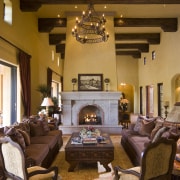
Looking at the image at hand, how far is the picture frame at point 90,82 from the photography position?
957 cm

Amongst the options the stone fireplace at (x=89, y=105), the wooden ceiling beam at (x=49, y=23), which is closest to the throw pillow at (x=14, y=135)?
the stone fireplace at (x=89, y=105)

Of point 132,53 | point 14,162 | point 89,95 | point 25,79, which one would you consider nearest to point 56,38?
point 89,95

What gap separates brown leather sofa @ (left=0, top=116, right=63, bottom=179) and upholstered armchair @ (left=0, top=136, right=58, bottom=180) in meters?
0.49

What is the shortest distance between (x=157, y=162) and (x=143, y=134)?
10.2 feet

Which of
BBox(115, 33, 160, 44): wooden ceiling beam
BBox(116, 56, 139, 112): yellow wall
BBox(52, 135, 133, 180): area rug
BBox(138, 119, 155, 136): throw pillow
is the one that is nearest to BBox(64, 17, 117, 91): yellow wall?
BBox(115, 33, 160, 44): wooden ceiling beam

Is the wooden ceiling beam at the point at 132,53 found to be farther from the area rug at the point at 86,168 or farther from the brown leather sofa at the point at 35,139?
the area rug at the point at 86,168

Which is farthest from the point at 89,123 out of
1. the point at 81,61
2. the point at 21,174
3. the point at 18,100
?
the point at 21,174

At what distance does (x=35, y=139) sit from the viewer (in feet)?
17.9

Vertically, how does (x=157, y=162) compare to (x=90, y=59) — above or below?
below

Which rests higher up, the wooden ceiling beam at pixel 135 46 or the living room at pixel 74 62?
the wooden ceiling beam at pixel 135 46

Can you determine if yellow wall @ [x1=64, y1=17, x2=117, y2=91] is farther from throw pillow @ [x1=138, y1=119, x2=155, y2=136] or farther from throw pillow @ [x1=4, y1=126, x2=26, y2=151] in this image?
throw pillow @ [x1=4, y1=126, x2=26, y2=151]

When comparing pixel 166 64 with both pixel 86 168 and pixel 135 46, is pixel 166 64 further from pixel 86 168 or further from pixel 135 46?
pixel 86 168

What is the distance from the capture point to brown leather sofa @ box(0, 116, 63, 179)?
4.09 m

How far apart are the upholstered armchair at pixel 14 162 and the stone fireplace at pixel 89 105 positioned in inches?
245
